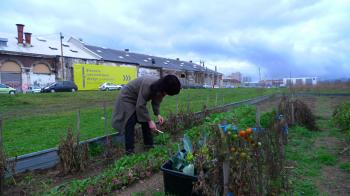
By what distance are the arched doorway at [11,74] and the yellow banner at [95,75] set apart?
5.41 m

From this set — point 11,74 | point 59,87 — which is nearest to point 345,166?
point 59,87

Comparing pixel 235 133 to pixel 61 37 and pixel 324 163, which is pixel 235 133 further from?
pixel 61 37

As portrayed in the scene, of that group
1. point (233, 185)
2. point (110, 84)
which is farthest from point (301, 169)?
point (110, 84)

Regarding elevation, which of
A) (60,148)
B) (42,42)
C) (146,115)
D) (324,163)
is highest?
(42,42)

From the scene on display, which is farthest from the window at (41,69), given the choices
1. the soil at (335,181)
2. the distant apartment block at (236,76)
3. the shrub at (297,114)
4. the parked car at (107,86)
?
the distant apartment block at (236,76)

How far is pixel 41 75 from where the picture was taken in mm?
33031

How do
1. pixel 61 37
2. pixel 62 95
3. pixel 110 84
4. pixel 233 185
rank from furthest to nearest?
pixel 61 37 < pixel 110 84 < pixel 62 95 < pixel 233 185

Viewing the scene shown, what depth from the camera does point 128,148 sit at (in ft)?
16.5

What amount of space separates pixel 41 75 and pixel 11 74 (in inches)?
129

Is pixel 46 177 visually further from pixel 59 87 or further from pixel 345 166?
pixel 59 87

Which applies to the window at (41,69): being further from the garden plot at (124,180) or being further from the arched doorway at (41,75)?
the garden plot at (124,180)

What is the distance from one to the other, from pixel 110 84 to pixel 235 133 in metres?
33.5

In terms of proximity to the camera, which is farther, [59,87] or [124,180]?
[59,87]

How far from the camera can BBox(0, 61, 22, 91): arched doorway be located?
97.0 feet
